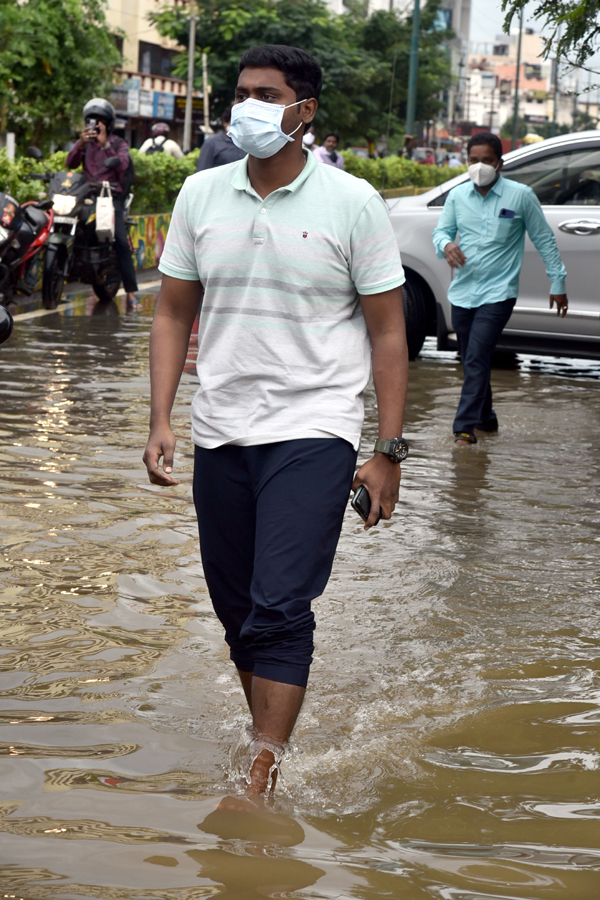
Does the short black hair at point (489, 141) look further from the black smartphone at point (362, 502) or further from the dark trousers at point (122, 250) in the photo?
the dark trousers at point (122, 250)

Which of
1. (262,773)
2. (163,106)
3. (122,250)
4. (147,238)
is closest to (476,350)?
(262,773)

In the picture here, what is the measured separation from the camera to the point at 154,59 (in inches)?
2226

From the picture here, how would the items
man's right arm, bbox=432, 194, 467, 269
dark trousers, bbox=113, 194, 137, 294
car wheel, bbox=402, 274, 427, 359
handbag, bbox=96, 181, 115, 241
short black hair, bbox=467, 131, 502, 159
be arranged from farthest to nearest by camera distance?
dark trousers, bbox=113, 194, 137, 294
handbag, bbox=96, 181, 115, 241
car wheel, bbox=402, 274, 427, 359
man's right arm, bbox=432, 194, 467, 269
short black hair, bbox=467, 131, 502, 159

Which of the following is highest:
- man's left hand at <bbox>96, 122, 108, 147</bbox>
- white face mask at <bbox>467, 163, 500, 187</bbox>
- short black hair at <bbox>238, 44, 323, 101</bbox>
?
man's left hand at <bbox>96, 122, 108, 147</bbox>

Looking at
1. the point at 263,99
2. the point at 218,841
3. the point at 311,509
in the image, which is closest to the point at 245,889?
the point at 218,841

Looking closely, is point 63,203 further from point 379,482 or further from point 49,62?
point 49,62

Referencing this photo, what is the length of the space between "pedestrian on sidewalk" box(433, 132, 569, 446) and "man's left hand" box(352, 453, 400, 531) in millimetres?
4309

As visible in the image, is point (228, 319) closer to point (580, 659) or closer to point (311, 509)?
point (311, 509)

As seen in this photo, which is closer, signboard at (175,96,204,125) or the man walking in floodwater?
the man walking in floodwater

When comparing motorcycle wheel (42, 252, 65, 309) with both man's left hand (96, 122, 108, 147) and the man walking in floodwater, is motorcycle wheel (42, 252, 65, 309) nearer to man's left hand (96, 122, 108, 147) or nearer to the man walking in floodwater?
man's left hand (96, 122, 108, 147)

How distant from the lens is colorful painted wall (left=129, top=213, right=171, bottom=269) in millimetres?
16984

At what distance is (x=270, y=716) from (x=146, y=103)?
5223 centimetres

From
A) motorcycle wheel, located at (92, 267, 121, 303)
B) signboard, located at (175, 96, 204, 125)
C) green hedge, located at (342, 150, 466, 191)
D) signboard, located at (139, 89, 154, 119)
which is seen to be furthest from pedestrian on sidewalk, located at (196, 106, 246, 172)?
signboard, located at (139, 89, 154, 119)

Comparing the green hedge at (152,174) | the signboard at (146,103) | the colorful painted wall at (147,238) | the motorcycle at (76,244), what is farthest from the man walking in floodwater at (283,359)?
the signboard at (146,103)
